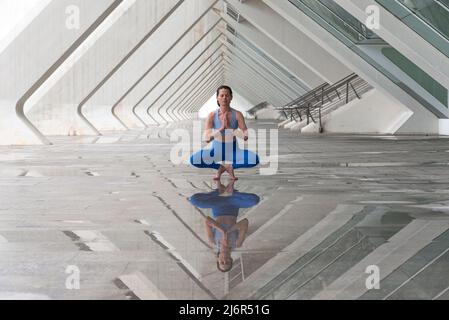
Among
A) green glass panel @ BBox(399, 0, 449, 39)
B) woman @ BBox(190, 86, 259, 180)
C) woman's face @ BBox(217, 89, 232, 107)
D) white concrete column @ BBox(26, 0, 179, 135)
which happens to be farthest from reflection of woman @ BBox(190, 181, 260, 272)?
white concrete column @ BBox(26, 0, 179, 135)

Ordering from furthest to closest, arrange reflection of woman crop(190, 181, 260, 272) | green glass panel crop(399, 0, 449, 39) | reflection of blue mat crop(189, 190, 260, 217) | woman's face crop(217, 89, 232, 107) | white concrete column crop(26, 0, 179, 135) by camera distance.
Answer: white concrete column crop(26, 0, 179, 135) < green glass panel crop(399, 0, 449, 39) < woman's face crop(217, 89, 232, 107) < reflection of blue mat crop(189, 190, 260, 217) < reflection of woman crop(190, 181, 260, 272)

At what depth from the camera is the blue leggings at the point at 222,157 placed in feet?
29.5

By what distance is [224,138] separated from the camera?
8781mm

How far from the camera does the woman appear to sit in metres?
8.67

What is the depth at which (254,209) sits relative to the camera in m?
6.24

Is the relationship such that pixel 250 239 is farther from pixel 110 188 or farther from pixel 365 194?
pixel 110 188

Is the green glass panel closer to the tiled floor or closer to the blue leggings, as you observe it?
the tiled floor

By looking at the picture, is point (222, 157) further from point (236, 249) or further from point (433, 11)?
point (433, 11)

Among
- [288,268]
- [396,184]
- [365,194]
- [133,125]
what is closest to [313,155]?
[396,184]

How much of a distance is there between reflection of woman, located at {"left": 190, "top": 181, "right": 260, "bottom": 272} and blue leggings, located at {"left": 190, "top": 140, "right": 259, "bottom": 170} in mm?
673

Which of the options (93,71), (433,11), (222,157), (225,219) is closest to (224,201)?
(225,219)

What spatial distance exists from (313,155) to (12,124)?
7.06 meters

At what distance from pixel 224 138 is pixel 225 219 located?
3223 millimetres

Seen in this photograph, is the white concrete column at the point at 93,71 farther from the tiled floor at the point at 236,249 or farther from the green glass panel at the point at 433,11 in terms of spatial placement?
the tiled floor at the point at 236,249
